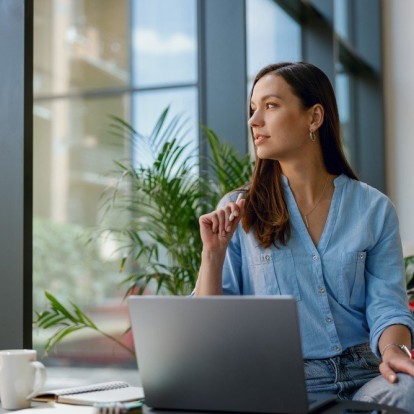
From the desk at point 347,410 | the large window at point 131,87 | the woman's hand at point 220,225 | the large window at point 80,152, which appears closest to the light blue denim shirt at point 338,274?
the woman's hand at point 220,225

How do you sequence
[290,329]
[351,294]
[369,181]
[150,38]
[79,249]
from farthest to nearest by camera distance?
[79,249], [369,181], [150,38], [351,294], [290,329]

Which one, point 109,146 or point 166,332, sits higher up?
point 109,146

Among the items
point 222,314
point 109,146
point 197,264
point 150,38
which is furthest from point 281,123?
point 109,146

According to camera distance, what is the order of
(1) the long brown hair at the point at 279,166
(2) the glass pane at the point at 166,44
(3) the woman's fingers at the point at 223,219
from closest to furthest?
1. (3) the woman's fingers at the point at 223,219
2. (1) the long brown hair at the point at 279,166
3. (2) the glass pane at the point at 166,44

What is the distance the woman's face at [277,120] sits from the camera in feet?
7.52

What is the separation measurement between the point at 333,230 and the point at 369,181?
4329 mm

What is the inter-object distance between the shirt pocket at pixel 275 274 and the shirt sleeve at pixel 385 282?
21cm

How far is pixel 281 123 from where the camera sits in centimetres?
230

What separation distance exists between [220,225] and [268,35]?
10.6 ft

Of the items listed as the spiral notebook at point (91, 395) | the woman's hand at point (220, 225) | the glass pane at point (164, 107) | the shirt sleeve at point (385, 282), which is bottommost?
the spiral notebook at point (91, 395)

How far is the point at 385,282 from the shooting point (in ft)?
7.27

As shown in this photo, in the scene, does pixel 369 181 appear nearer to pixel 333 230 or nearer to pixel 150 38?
pixel 150 38

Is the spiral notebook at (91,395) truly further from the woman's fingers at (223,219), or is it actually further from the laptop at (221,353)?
the woman's fingers at (223,219)

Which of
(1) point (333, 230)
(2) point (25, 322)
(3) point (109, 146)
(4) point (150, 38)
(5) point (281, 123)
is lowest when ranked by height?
(2) point (25, 322)
